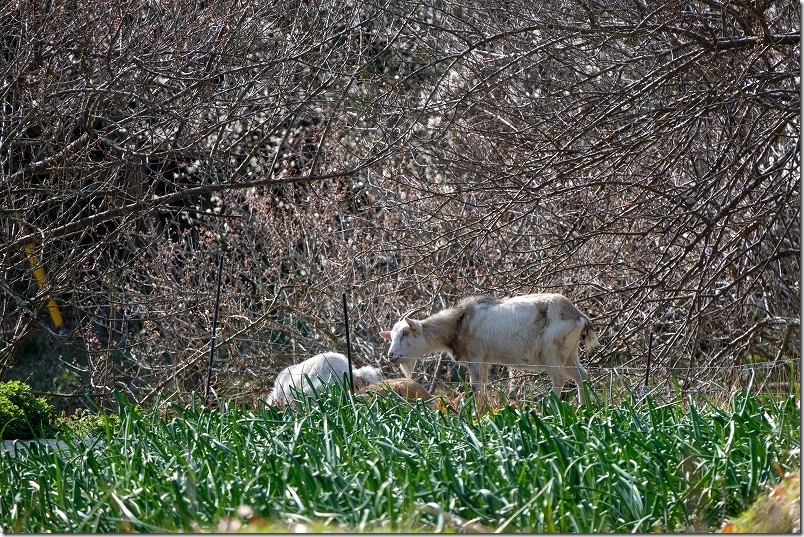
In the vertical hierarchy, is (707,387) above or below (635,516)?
below

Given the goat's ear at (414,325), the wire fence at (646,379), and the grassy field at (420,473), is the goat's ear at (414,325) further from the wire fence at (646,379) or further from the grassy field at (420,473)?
the grassy field at (420,473)

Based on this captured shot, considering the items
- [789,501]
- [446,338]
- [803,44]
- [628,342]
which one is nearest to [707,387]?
[628,342]

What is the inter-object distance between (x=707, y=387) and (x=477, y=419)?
2.93m

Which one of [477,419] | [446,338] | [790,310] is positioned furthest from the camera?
[790,310]

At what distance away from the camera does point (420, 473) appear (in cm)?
473

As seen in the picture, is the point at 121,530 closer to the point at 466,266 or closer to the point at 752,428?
the point at 752,428

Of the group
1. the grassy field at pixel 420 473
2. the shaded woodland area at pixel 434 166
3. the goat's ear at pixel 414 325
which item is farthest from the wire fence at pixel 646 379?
the grassy field at pixel 420 473

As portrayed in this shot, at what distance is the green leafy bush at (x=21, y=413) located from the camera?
8859mm

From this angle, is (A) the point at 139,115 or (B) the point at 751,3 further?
(A) the point at 139,115

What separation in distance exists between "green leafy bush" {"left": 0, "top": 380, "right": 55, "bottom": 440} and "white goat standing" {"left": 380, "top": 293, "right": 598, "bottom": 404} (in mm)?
3194

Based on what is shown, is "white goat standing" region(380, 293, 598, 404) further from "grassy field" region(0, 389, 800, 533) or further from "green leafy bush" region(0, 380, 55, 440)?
"green leafy bush" region(0, 380, 55, 440)

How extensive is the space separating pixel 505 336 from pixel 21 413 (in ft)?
14.1

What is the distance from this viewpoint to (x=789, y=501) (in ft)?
14.3

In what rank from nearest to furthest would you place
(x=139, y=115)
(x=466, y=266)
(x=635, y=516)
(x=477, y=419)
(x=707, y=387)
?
1. (x=635, y=516)
2. (x=477, y=419)
3. (x=707, y=387)
4. (x=139, y=115)
5. (x=466, y=266)
